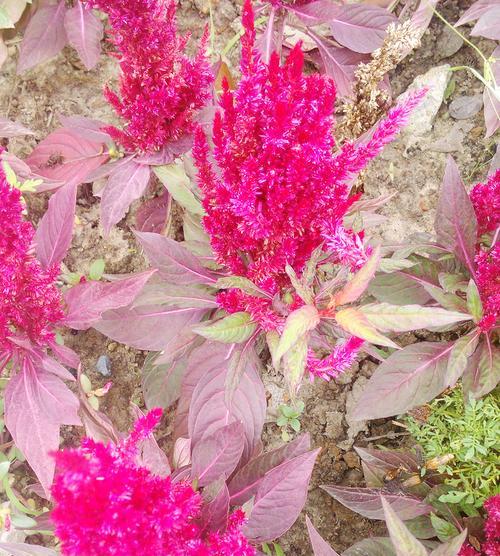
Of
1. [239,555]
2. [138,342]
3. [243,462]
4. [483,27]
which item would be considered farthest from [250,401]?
[483,27]

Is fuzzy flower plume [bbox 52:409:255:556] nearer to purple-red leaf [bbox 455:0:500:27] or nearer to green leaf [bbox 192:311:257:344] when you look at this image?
green leaf [bbox 192:311:257:344]

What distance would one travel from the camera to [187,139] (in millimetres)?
1828

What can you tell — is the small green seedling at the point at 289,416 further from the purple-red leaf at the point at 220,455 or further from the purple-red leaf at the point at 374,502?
the purple-red leaf at the point at 220,455

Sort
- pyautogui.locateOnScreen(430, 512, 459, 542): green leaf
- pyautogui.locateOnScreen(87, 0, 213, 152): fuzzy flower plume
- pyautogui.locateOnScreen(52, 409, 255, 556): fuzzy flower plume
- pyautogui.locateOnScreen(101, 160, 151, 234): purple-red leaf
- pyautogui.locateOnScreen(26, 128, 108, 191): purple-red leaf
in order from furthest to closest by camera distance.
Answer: pyautogui.locateOnScreen(26, 128, 108, 191): purple-red leaf
pyautogui.locateOnScreen(101, 160, 151, 234): purple-red leaf
pyautogui.locateOnScreen(430, 512, 459, 542): green leaf
pyautogui.locateOnScreen(87, 0, 213, 152): fuzzy flower plume
pyautogui.locateOnScreen(52, 409, 255, 556): fuzzy flower plume

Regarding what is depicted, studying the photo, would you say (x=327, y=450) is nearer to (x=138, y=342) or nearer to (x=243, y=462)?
(x=243, y=462)

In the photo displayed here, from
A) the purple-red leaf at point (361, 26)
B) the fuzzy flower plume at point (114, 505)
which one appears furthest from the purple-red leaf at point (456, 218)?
the fuzzy flower plume at point (114, 505)

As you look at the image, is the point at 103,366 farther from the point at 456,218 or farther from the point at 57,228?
the point at 456,218

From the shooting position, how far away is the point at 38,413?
1.63 metres

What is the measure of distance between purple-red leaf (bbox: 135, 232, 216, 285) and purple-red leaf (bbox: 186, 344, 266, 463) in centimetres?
23

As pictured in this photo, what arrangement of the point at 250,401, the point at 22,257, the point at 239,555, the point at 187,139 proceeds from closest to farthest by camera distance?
the point at 239,555 < the point at 22,257 < the point at 250,401 < the point at 187,139

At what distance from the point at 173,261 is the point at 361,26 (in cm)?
118

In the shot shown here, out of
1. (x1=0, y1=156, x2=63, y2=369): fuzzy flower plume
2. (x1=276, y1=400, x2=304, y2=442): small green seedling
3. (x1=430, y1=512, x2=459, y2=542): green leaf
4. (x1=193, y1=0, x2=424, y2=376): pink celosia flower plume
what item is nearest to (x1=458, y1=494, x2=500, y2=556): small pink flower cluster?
(x1=430, y1=512, x2=459, y2=542): green leaf

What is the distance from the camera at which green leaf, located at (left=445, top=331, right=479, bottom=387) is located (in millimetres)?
1562

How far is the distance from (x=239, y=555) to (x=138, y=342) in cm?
72
